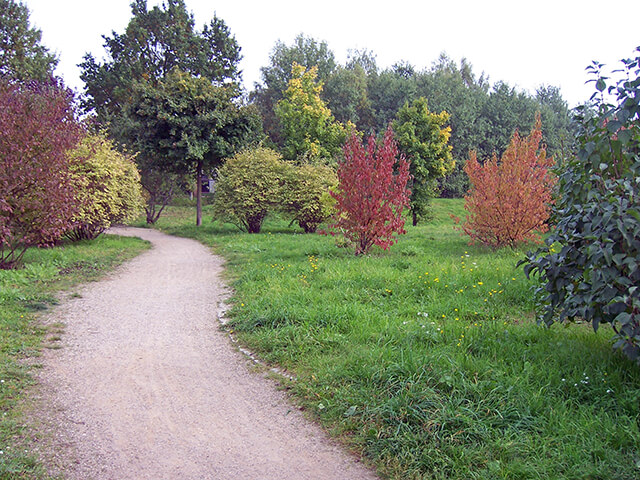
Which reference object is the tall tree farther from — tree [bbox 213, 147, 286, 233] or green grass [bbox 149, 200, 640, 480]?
green grass [bbox 149, 200, 640, 480]

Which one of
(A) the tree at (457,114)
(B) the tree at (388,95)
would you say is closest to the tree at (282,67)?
(B) the tree at (388,95)

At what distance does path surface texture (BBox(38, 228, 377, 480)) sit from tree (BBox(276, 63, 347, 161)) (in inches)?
782

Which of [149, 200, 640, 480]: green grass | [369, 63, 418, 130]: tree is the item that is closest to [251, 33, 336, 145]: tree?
[369, 63, 418, 130]: tree

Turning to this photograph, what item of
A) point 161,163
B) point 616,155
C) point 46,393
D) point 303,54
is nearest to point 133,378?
point 46,393

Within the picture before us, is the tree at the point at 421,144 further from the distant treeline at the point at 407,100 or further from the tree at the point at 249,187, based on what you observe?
the distant treeline at the point at 407,100

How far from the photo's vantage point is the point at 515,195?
10.0 metres

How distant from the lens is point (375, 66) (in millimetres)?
50844

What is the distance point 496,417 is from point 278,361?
2226mm

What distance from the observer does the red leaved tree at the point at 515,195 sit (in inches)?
392

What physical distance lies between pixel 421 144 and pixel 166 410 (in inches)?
812

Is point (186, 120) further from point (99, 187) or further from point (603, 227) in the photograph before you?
point (603, 227)

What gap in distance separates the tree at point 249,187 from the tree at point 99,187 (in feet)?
11.5

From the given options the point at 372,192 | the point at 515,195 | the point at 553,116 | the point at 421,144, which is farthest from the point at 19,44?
the point at 553,116

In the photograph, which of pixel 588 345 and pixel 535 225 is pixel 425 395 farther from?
pixel 535 225
